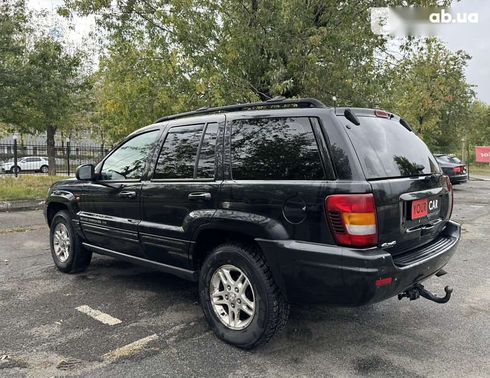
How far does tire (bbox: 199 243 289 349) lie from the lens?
314 centimetres

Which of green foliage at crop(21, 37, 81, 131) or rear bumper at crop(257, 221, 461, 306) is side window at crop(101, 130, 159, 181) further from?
green foliage at crop(21, 37, 81, 131)

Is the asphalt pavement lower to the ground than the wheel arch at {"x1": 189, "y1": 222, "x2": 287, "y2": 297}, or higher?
lower

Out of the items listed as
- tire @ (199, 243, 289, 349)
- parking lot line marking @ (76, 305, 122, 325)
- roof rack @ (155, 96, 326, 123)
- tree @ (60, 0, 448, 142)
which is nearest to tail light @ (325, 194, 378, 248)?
tire @ (199, 243, 289, 349)

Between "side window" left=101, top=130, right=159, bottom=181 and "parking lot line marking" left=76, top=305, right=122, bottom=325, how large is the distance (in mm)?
1293

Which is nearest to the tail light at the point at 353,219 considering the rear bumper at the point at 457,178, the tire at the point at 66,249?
the tire at the point at 66,249

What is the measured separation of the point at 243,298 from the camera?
330 cm

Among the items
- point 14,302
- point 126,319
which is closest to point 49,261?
point 14,302

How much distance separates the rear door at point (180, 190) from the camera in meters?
3.58

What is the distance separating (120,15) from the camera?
10.6 metres

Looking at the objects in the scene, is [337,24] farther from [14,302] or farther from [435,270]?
[14,302]

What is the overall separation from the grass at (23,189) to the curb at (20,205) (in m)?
0.24

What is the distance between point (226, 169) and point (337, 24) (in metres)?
8.33

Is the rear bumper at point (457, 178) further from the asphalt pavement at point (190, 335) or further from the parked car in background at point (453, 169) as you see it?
the asphalt pavement at point (190, 335)

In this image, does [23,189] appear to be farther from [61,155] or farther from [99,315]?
[99,315]
